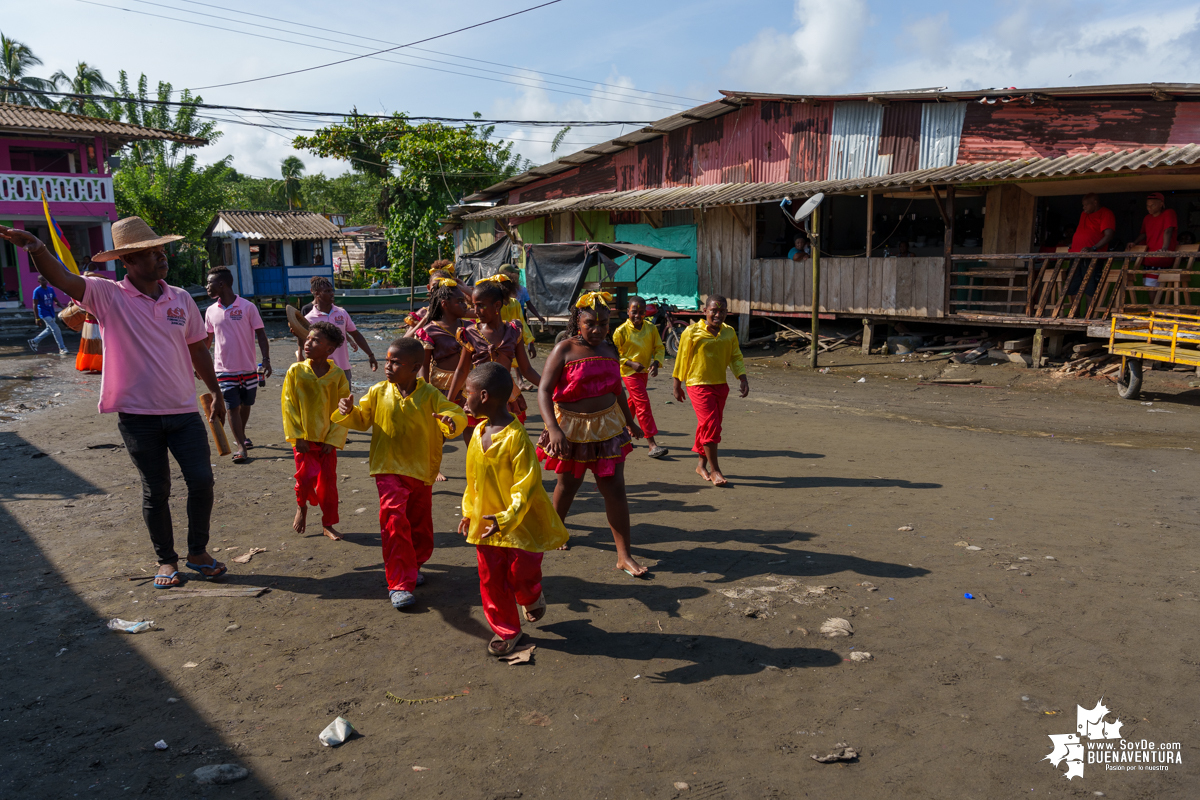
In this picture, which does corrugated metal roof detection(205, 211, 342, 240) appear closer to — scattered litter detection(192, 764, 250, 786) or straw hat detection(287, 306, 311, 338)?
straw hat detection(287, 306, 311, 338)

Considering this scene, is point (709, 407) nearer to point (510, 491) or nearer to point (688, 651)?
point (688, 651)

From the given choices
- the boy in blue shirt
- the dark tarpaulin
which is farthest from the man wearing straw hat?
the dark tarpaulin

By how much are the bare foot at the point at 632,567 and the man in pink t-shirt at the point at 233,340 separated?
438cm

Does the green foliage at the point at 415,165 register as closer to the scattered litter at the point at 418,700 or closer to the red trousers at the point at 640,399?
the red trousers at the point at 640,399

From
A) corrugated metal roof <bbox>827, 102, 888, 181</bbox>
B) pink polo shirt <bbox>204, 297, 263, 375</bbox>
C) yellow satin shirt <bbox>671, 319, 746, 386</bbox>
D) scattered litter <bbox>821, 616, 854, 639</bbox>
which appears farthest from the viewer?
corrugated metal roof <bbox>827, 102, 888, 181</bbox>

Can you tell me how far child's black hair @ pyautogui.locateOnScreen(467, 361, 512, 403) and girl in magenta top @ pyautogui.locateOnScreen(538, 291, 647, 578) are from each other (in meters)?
0.79

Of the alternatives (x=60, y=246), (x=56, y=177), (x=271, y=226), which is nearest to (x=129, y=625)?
(x=60, y=246)

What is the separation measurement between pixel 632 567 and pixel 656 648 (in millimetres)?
967

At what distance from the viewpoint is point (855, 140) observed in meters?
16.4

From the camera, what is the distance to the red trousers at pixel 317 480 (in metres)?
5.36

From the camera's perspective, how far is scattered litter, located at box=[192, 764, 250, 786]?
291 cm

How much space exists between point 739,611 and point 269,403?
8.88 meters

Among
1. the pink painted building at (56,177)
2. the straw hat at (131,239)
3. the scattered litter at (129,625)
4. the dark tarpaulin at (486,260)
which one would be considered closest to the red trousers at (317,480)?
the scattered litter at (129,625)

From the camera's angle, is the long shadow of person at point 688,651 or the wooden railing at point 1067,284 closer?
the long shadow of person at point 688,651
